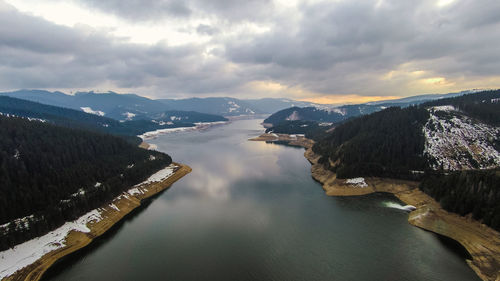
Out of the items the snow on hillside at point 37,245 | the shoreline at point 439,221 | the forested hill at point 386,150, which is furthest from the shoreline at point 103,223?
the forested hill at point 386,150

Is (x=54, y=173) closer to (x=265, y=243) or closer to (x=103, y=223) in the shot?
(x=103, y=223)

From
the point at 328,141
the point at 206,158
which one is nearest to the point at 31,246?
the point at 206,158

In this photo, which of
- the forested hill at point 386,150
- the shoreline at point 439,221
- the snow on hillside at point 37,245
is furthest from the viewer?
the forested hill at point 386,150

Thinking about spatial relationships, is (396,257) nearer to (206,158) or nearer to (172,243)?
(172,243)

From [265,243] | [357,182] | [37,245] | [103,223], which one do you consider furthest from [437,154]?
[37,245]

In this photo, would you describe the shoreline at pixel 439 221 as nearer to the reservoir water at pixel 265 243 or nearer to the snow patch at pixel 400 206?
the snow patch at pixel 400 206

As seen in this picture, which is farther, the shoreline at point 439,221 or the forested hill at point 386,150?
the forested hill at point 386,150
